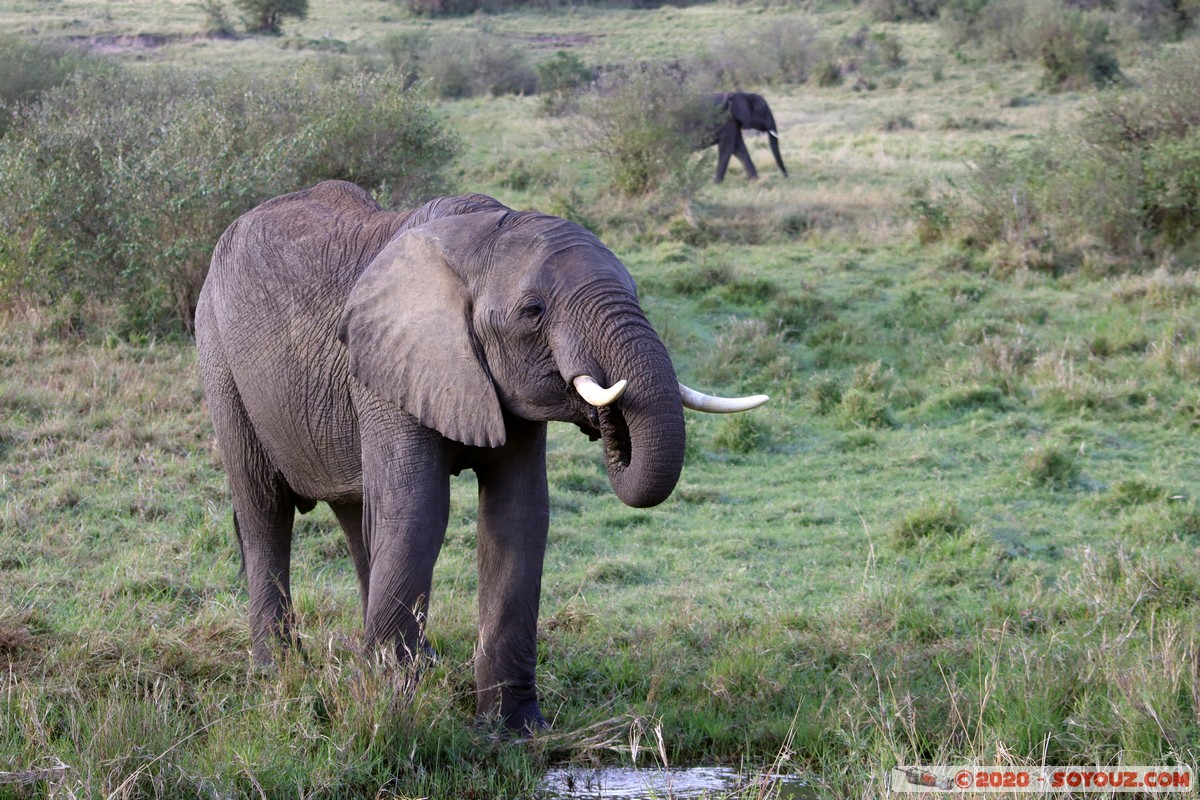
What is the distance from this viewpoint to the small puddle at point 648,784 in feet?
14.6

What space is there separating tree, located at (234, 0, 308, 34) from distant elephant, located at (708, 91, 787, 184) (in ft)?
77.1

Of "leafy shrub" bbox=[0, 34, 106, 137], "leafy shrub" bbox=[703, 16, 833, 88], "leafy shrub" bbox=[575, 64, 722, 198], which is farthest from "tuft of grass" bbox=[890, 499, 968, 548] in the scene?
"leafy shrub" bbox=[703, 16, 833, 88]

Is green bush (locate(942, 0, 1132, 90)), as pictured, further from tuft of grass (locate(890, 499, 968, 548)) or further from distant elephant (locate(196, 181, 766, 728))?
distant elephant (locate(196, 181, 766, 728))

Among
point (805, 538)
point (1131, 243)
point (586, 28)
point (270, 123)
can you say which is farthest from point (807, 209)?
point (586, 28)

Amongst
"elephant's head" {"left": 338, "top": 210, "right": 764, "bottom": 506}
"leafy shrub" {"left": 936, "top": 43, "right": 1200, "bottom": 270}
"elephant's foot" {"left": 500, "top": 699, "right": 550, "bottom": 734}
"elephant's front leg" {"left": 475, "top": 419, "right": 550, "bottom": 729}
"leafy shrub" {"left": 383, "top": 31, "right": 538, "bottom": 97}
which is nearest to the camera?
"elephant's head" {"left": 338, "top": 210, "right": 764, "bottom": 506}

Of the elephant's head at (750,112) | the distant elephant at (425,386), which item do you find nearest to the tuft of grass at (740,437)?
the distant elephant at (425,386)

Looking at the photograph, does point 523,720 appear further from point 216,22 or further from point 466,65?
point 216,22

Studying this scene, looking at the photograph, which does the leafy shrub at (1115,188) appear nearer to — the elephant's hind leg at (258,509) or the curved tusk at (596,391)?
the elephant's hind leg at (258,509)

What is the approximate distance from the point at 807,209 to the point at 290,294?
40.4 feet

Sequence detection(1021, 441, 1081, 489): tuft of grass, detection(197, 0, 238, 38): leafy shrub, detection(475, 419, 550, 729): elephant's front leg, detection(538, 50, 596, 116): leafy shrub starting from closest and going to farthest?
1. detection(475, 419, 550, 729): elephant's front leg
2. detection(1021, 441, 1081, 489): tuft of grass
3. detection(538, 50, 596, 116): leafy shrub
4. detection(197, 0, 238, 38): leafy shrub

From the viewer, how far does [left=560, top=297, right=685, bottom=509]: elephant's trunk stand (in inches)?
155

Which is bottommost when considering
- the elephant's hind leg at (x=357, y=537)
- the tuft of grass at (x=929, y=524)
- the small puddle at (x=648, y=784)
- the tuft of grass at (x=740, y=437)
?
the tuft of grass at (x=740, y=437)

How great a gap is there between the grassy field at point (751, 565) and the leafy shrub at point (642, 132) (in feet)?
5.52

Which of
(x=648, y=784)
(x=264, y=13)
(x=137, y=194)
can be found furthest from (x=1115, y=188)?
(x=264, y=13)
